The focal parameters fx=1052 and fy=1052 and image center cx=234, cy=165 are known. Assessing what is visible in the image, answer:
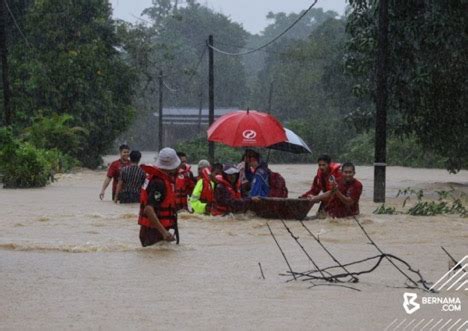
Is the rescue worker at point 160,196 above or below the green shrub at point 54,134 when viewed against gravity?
above

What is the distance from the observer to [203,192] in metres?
17.1

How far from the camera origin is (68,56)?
40.5 metres

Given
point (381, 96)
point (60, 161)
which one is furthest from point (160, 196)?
point (60, 161)

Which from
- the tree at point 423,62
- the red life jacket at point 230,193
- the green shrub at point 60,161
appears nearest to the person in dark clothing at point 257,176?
the red life jacket at point 230,193

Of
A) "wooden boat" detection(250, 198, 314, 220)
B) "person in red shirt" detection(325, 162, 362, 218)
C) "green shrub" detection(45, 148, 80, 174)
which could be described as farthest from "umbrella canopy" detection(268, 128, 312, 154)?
"green shrub" detection(45, 148, 80, 174)

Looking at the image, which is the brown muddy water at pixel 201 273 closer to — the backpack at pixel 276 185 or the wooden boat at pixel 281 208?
the wooden boat at pixel 281 208

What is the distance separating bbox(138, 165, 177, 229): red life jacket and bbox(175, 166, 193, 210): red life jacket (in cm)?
480

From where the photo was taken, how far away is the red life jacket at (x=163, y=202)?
11.4 metres

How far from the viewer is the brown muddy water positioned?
8.08 m

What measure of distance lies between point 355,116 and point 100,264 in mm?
17037

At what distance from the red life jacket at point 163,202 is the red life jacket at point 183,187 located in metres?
4.80

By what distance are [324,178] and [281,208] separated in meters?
0.80

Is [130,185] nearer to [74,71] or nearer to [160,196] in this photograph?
[160,196]

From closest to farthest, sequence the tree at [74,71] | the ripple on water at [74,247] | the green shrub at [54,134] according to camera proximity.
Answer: the ripple on water at [74,247]
the green shrub at [54,134]
the tree at [74,71]
